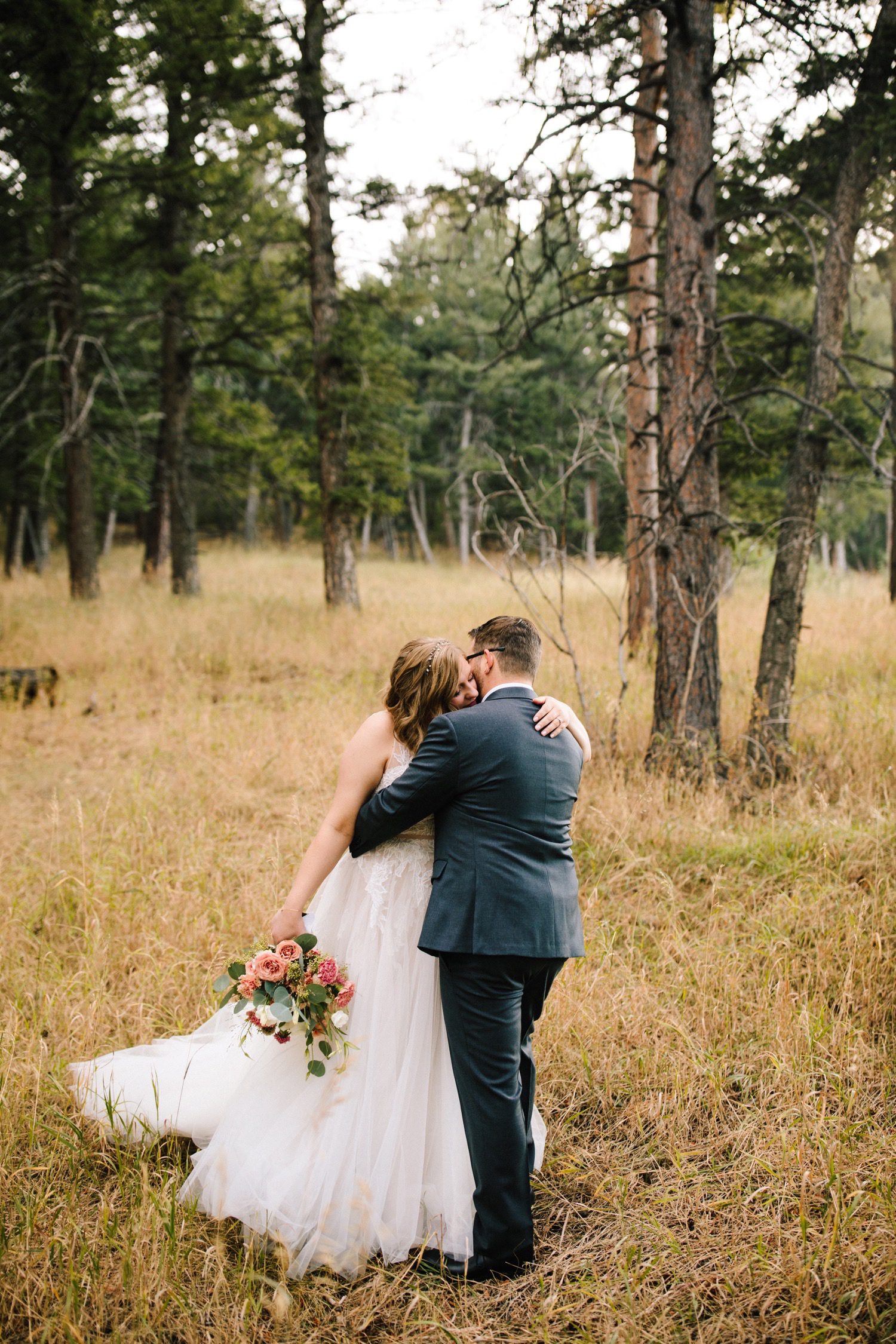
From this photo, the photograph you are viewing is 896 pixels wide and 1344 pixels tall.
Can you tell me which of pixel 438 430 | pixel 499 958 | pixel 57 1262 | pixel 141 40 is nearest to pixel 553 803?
pixel 499 958

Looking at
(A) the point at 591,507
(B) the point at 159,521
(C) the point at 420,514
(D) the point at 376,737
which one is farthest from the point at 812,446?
(C) the point at 420,514

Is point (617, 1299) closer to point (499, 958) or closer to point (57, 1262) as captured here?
point (499, 958)

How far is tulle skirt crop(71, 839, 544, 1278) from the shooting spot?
8.66ft

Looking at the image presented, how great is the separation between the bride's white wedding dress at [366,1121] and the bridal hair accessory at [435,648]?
0.94 feet

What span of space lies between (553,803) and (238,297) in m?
14.7

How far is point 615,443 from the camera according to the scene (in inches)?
221

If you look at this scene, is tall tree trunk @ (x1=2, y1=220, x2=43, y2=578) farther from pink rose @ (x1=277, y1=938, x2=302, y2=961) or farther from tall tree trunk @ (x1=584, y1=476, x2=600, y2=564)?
tall tree trunk @ (x1=584, y1=476, x2=600, y2=564)

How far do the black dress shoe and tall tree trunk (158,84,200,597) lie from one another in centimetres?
1432

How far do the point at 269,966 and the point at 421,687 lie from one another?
102cm


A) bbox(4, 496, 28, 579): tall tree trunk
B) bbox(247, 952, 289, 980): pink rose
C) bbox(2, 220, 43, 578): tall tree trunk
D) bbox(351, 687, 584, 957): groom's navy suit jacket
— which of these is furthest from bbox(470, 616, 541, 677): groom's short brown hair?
bbox(4, 496, 28, 579): tall tree trunk

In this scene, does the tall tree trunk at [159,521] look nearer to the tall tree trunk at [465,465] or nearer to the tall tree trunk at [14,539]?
the tall tree trunk at [14,539]

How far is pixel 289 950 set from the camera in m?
2.65

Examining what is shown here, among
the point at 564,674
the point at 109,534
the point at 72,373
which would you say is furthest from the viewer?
the point at 109,534

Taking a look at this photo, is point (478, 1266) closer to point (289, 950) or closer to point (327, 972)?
point (327, 972)
